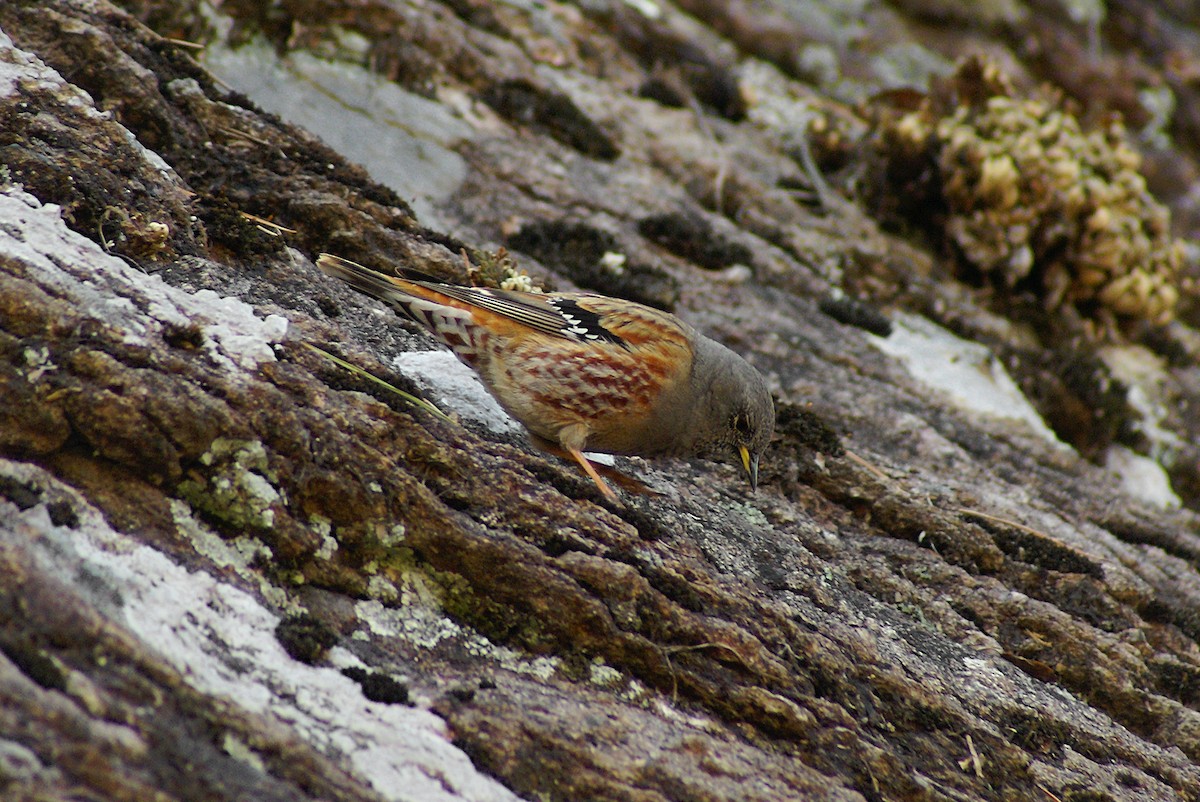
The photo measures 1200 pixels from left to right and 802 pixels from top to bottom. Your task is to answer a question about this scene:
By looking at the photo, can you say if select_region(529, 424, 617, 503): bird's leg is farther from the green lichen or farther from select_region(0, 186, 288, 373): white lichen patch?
the green lichen

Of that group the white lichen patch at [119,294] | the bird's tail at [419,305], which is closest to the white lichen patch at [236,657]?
the white lichen patch at [119,294]

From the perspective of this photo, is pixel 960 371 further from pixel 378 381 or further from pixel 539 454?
pixel 378 381

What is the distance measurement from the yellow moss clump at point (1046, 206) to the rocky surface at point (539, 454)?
0.14 ft

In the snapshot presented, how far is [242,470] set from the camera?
3.46 meters

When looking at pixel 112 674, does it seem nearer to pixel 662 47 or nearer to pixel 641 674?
pixel 641 674

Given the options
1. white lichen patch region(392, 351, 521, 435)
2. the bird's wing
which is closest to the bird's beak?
the bird's wing

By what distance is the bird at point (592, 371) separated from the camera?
463cm

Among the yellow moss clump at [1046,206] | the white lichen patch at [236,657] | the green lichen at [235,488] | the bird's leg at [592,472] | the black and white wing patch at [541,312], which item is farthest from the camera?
the yellow moss clump at [1046,206]

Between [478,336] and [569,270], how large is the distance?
1.82m

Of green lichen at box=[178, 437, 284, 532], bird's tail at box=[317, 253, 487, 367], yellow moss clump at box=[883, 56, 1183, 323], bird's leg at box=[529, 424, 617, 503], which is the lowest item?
green lichen at box=[178, 437, 284, 532]

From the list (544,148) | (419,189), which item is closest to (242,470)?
(419,189)

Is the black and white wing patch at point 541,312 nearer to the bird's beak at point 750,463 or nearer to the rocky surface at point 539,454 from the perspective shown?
the rocky surface at point 539,454

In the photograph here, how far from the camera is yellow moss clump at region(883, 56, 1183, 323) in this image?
7.70 m

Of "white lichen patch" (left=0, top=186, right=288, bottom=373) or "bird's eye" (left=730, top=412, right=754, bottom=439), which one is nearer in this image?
"white lichen patch" (left=0, top=186, right=288, bottom=373)
